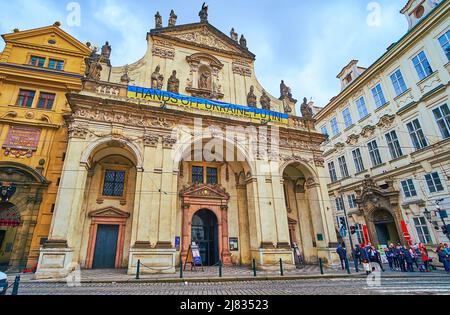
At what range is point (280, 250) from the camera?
48.3 feet

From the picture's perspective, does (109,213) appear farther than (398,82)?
No

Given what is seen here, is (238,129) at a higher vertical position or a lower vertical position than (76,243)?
higher

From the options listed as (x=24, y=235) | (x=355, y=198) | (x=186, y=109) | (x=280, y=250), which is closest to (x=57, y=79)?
(x=186, y=109)

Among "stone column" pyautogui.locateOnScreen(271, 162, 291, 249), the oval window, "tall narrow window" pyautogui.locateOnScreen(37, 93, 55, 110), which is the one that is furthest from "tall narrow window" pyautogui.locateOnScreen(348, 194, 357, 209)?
"tall narrow window" pyautogui.locateOnScreen(37, 93, 55, 110)

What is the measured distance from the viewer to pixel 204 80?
782 inches

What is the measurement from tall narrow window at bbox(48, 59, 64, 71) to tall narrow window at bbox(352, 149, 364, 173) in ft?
88.1

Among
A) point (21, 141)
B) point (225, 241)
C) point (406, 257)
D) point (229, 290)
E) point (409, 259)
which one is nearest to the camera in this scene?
point (229, 290)

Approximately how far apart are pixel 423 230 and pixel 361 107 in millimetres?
12069

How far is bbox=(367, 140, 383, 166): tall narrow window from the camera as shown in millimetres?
20956

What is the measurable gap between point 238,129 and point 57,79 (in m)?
13.6

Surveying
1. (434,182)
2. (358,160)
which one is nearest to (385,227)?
(434,182)

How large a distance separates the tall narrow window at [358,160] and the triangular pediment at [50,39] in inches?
1015

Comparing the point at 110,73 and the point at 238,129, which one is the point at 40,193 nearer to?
the point at 110,73

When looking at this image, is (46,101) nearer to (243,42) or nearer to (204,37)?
(204,37)
